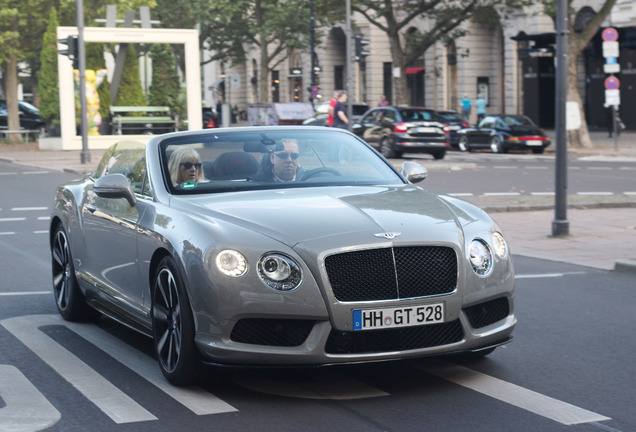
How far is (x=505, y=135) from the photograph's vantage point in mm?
36844

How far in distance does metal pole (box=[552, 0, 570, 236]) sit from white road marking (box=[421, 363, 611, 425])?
6.99 meters

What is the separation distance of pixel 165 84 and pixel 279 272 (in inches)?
1711

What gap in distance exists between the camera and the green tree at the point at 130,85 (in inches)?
1726

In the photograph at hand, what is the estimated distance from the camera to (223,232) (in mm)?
5551

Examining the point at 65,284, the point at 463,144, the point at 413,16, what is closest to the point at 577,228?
the point at 65,284

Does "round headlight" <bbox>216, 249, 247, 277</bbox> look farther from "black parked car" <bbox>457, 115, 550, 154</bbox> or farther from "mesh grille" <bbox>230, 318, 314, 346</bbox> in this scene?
"black parked car" <bbox>457, 115, 550, 154</bbox>

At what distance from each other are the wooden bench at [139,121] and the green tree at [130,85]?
90 centimetres

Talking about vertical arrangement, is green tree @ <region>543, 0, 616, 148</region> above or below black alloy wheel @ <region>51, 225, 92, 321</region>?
above

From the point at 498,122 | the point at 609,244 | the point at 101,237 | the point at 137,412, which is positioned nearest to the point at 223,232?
the point at 137,412

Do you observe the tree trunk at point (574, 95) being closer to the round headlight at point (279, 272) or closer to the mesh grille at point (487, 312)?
the mesh grille at point (487, 312)

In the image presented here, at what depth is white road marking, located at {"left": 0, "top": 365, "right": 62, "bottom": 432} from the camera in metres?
5.12

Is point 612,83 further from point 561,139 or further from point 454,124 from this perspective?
point 561,139

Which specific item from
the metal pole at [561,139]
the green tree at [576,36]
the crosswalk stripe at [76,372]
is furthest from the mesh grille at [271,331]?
the green tree at [576,36]

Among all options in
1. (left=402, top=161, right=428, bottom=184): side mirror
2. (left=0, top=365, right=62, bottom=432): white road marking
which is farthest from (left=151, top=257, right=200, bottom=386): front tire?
(left=402, top=161, right=428, bottom=184): side mirror
